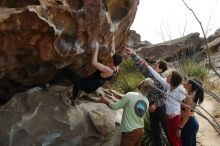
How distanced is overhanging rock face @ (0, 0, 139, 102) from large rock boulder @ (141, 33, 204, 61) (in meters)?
11.5

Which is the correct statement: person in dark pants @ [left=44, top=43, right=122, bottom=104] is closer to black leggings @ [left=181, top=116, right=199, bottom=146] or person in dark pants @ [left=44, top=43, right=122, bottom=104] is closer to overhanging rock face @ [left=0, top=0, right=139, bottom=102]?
overhanging rock face @ [left=0, top=0, right=139, bottom=102]

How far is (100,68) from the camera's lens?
8.69 m

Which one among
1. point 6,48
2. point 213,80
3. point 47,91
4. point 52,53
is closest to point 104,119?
point 47,91

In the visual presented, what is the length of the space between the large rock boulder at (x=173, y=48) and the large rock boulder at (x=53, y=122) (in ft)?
36.7

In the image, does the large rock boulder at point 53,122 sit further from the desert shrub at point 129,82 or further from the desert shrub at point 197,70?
the desert shrub at point 197,70

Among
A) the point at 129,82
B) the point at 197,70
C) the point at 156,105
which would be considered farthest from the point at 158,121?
the point at 197,70

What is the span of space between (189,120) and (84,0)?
2.96 metres

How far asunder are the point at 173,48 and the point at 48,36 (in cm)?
1326

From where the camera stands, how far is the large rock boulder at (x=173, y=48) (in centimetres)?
2088

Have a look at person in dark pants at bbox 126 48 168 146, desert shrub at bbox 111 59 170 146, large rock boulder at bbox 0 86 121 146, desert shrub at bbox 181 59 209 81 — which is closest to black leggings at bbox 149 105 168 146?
person in dark pants at bbox 126 48 168 146

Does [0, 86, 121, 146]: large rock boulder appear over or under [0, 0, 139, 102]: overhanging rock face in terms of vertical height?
under

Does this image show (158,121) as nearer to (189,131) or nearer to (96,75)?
(189,131)

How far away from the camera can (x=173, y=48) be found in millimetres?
21062

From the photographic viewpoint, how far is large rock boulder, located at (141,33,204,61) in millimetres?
20875
